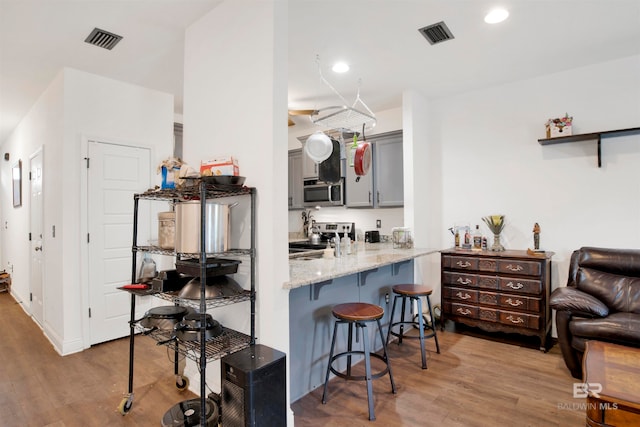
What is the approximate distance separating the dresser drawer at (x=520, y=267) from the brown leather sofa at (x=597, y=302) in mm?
298

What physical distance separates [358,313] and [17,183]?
592 cm

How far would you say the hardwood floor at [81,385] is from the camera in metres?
2.15

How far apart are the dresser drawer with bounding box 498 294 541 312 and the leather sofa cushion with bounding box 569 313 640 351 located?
0.58 metres

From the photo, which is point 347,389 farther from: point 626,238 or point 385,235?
point 626,238

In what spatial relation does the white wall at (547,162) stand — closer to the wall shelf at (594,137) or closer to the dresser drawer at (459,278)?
the wall shelf at (594,137)

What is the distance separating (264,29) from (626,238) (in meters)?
3.69

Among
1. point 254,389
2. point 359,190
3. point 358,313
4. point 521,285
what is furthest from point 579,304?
point 359,190

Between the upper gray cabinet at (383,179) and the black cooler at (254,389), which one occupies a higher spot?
the upper gray cabinet at (383,179)

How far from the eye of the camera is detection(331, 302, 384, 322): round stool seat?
2223 millimetres

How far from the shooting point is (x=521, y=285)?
325 cm

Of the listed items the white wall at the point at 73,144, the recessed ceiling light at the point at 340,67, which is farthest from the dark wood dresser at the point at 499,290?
the white wall at the point at 73,144

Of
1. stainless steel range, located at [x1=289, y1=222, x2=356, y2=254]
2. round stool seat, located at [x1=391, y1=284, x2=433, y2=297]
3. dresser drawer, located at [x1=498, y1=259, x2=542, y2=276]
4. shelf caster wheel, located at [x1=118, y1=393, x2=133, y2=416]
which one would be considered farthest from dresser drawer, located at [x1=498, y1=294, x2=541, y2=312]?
shelf caster wheel, located at [x1=118, y1=393, x2=133, y2=416]

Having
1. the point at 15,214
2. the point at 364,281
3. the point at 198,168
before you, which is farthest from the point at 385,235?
the point at 15,214

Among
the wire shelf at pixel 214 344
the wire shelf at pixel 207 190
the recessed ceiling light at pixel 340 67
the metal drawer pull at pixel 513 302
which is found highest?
the recessed ceiling light at pixel 340 67
